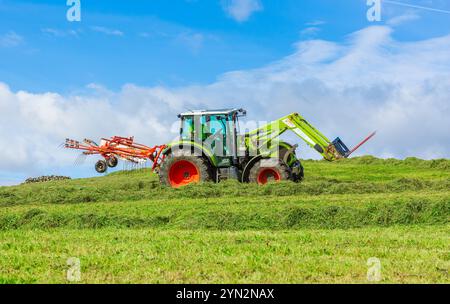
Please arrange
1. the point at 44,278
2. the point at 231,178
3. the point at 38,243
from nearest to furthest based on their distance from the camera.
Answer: the point at 44,278 → the point at 38,243 → the point at 231,178

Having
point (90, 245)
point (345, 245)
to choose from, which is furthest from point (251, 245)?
point (90, 245)

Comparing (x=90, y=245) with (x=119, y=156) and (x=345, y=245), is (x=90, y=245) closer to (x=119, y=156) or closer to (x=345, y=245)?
(x=345, y=245)

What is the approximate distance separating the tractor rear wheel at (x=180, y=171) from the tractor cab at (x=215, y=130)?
2.14 ft

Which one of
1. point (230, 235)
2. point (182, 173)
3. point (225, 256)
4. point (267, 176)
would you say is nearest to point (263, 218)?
point (230, 235)

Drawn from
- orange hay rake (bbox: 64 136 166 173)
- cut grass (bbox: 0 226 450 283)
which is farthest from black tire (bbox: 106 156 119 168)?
cut grass (bbox: 0 226 450 283)

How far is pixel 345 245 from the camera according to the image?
9.42m

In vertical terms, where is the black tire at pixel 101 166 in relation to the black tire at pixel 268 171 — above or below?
above

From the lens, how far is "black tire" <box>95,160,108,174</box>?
27.0 m

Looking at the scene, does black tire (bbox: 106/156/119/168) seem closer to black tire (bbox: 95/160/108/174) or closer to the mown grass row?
black tire (bbox: 95/160/108/174)

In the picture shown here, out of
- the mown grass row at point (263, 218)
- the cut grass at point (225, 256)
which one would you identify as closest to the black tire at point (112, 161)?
the mown grass row at point (263, 218)

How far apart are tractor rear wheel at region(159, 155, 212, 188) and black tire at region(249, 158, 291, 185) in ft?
5.28

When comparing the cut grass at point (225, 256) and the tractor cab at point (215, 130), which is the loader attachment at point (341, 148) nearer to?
the tractor cab at point (215, 130)

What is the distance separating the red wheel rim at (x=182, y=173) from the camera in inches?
827
